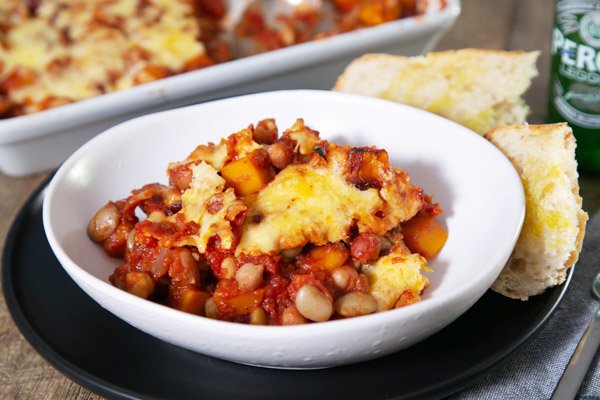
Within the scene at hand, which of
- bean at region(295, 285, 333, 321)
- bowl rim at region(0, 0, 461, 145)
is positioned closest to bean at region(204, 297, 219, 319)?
bean at region(295, 285, 333, 321)

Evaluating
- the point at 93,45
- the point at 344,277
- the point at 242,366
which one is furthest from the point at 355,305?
the point at 93,45

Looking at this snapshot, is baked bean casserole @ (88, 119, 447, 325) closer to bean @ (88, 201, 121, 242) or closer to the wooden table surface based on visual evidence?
bean @ (88, 201, 121, 242)

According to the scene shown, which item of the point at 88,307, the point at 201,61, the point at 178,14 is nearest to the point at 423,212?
the point at 88,307

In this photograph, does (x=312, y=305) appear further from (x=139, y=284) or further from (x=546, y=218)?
(x=546, y=218)

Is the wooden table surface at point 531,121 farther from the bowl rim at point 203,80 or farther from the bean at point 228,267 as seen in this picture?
the bean at point 228,267

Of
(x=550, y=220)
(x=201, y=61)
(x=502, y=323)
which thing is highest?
(x=550, y=220)

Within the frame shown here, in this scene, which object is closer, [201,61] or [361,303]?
[361,303]

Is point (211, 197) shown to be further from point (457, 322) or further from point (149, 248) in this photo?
point (457, 322)
